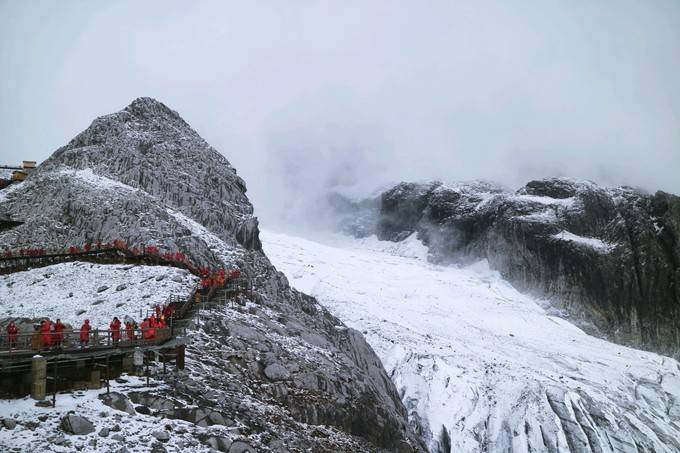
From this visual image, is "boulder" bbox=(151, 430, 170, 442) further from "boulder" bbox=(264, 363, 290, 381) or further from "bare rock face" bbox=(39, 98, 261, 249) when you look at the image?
"bare rock face" bbox=(39, 98, 261, 249)

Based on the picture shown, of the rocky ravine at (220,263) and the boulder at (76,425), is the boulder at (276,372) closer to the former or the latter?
the rocky ravine at (220,263)

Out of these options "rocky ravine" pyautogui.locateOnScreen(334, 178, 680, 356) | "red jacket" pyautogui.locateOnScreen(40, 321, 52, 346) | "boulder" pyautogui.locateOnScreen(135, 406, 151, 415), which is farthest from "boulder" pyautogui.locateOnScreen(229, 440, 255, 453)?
"rocky ravine" pyautogui.locateOnScreen(334, 178, 680, 356)

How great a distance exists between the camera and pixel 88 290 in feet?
116

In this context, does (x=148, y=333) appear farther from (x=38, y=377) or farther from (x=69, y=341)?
(x=38, y=377)

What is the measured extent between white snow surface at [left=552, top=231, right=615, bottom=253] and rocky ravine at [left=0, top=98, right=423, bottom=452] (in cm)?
7658

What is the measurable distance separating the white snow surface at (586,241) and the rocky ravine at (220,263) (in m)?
76.6

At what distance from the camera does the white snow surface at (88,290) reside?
31.6 metres

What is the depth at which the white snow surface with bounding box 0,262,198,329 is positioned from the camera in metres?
31.6

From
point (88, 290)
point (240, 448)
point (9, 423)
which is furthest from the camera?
point (88, 290)

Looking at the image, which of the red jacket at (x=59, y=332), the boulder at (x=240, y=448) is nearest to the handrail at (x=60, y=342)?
the red jacket at (x=59, y=332)

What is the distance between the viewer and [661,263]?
113 metres

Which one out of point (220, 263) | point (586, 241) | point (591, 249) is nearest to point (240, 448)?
point (220, 263)

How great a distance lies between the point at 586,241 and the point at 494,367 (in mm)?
65235

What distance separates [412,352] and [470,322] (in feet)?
67.4
